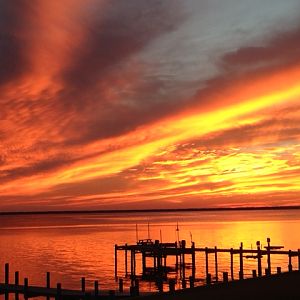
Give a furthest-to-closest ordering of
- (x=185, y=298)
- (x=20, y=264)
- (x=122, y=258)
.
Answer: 1. (x=122, y=258)
2. (x=20, y=264)
3. (x=185, y=298)

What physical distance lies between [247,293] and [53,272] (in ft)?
150

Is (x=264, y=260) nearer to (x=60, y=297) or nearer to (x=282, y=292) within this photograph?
(x=60, y=297)

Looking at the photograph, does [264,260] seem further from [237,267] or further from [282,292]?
[282,292]

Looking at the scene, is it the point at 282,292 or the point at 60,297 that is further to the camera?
the point at 60,297

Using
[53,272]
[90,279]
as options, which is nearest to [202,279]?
[90,279]

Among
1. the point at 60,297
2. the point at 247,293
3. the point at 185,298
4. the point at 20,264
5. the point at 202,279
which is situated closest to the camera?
the point at 185,298

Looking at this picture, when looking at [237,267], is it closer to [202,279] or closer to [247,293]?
[202,279]

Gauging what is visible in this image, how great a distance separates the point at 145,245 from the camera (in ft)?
173

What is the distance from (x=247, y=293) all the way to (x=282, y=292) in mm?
1043

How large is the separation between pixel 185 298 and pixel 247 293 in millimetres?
2133

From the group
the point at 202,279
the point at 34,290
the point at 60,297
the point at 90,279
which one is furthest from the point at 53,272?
the point at 60,297

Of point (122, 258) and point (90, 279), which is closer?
point (90, 279)

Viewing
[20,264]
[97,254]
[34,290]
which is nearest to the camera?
[34,290]

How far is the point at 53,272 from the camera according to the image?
58.2 m
